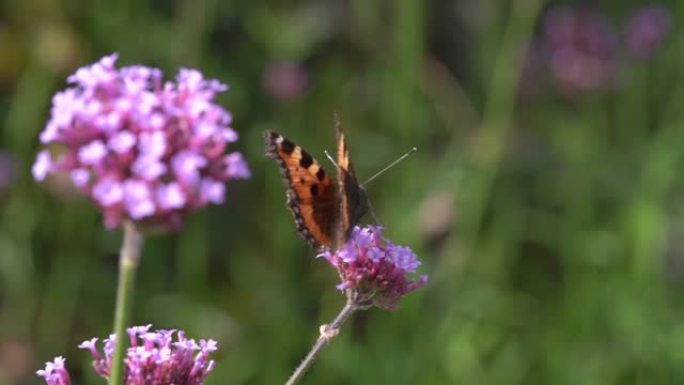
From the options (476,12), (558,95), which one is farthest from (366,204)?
(476,12)

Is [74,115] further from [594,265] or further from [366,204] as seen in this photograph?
[594,265]

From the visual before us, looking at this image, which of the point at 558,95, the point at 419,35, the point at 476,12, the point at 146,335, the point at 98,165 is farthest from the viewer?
the point at 476,12

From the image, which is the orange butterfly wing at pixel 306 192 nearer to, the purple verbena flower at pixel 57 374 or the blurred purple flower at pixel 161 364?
the blurred purple flower at pixel 161 364

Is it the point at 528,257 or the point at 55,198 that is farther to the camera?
the point at 528,257

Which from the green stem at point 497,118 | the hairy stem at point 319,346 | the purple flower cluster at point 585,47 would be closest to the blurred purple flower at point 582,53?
the purple flower cluster at point 585,47

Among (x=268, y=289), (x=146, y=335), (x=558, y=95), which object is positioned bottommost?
(x=146, y=335)

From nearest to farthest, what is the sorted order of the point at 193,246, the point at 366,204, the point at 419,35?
the point at 366,204 → the point at 419,35 → the point at 193,246

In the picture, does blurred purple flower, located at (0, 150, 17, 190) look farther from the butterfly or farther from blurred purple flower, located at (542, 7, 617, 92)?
the butterfly
